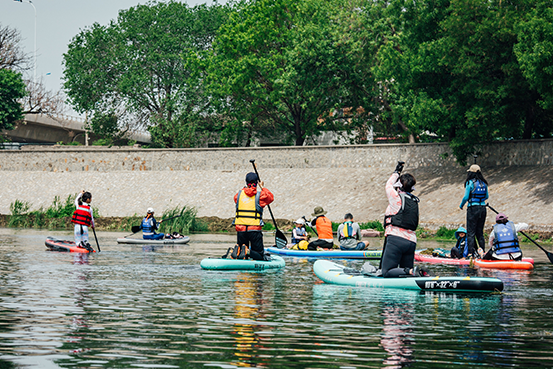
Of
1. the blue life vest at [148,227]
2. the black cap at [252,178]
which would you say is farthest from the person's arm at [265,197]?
the blue life vest at [148,227]

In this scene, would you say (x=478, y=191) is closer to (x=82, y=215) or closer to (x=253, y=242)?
(x=253, y=242)

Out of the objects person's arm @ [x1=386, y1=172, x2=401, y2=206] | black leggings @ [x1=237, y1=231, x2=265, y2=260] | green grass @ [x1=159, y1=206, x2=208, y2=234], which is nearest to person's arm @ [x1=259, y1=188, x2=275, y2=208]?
black leggings @ [x1=237, y1=231, x2=265, y2=260]

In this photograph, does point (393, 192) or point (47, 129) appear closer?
point (393, 192)

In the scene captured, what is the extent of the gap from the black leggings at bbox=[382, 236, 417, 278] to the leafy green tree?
6151 cm

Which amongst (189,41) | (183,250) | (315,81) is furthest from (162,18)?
(183,250)

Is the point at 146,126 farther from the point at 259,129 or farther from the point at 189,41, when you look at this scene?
the point at 259,129

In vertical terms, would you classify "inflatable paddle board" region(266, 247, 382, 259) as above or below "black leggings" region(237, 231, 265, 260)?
below

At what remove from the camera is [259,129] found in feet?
220

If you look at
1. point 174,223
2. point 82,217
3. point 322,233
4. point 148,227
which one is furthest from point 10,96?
point 322,233

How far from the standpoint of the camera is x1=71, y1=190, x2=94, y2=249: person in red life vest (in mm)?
21252

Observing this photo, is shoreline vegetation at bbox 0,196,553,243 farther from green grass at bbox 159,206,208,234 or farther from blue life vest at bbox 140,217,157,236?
blue life vest at bbox 140,217,157,236

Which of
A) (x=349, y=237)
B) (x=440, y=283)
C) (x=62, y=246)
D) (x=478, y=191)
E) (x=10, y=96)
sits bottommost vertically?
(x=440, y=283)

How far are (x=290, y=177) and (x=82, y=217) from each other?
33115mm

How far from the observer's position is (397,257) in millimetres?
12609
